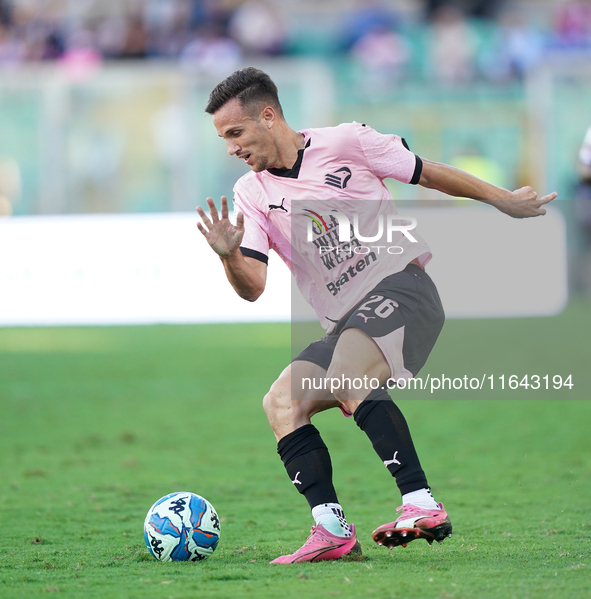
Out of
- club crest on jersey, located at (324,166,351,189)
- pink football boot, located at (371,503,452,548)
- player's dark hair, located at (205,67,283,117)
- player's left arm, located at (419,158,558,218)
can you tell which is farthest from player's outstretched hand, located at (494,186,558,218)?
pink football boot, located at (371,503,452,548)

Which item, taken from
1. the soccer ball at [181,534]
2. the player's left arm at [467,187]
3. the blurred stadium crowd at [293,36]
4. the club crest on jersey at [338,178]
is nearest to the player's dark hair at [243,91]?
the club crest on jersey at [338,178]

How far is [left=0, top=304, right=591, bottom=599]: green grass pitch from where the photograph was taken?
354cm

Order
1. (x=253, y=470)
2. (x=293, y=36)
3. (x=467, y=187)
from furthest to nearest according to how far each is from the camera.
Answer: (x=293, y=36)
(x=253, y=470)
(x=467, y=187)

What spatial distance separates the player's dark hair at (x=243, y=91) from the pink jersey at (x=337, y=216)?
284 millimetres

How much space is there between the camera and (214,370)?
34.4 ft

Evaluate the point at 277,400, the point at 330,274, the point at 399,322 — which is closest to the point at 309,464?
the point at 277,400

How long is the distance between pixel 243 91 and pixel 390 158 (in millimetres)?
661

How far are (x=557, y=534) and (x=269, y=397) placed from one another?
1411 millimetres

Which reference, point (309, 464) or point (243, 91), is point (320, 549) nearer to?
point (309, 464)

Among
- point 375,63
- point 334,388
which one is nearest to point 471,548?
point 334,388

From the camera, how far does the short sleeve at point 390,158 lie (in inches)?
158

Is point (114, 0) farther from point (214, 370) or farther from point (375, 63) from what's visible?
point (214, 370)

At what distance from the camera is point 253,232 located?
4.09 m

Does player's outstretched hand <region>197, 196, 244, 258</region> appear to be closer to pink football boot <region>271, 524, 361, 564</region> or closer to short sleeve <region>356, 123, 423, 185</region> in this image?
short sleeve <region>356, 123, 423, 185</region>
